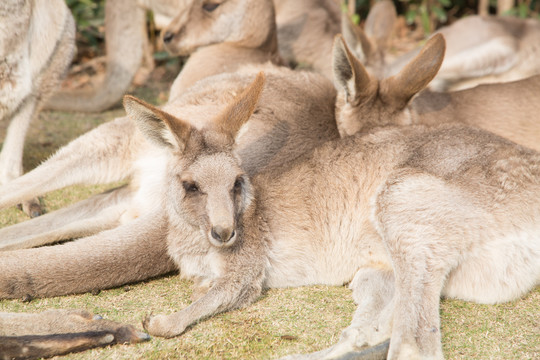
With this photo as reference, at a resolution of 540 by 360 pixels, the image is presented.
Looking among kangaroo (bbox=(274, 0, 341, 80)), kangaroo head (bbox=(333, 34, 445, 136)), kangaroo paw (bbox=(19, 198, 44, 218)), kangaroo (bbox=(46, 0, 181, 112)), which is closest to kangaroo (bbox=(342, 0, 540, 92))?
kangaroo (bbox=(274, 0, 341, 80))

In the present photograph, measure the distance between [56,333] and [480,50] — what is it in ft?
14.6

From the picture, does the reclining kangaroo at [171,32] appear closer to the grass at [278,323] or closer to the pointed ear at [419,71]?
the pointed ear at [419,71]

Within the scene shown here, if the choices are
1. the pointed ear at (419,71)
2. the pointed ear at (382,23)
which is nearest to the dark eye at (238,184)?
the pointed ear at (419,71)

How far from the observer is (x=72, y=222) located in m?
3.81

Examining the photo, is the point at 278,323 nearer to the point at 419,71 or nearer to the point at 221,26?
the point at 419,71

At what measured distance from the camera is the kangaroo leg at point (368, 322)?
2639mm

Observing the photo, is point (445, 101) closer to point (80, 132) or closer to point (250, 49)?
point (250, 49)

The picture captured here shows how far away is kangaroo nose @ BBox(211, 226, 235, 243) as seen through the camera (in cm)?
279

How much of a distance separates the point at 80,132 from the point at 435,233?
3.56 m

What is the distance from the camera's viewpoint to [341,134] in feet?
13.4

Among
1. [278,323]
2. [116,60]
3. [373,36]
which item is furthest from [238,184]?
[373,36]

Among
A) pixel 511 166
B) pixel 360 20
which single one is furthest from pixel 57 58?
pixel 360 20

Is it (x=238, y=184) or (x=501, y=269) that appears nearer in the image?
(x=501, y=269)

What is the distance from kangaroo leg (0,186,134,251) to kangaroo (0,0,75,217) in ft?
0.86
